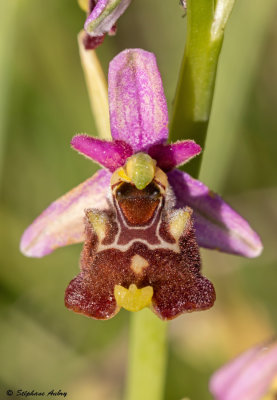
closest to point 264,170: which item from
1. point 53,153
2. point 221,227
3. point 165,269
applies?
point 53,153

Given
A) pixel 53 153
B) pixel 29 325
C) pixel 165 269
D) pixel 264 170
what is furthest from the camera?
pixel 264 170

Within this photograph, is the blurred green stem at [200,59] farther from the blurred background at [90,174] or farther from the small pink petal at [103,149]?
the blurred background at [90,174]

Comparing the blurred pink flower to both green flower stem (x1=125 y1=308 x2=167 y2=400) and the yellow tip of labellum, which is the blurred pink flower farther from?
green flower stem (x1=125 y1=308 x2=167 y2=400)

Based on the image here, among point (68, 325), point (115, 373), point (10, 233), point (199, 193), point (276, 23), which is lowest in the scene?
point (115, 373)

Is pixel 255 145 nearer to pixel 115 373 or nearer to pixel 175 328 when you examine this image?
pixel 175 328

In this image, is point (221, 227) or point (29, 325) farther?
point (29, 325)

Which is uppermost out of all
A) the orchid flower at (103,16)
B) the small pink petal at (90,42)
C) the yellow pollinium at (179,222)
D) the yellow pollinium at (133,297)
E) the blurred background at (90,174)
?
the orchid flower at (103,16)

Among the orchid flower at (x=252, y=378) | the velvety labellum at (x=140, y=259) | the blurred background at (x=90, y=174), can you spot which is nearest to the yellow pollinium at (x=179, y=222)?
the velvety labellum at (x=140, y=259)
